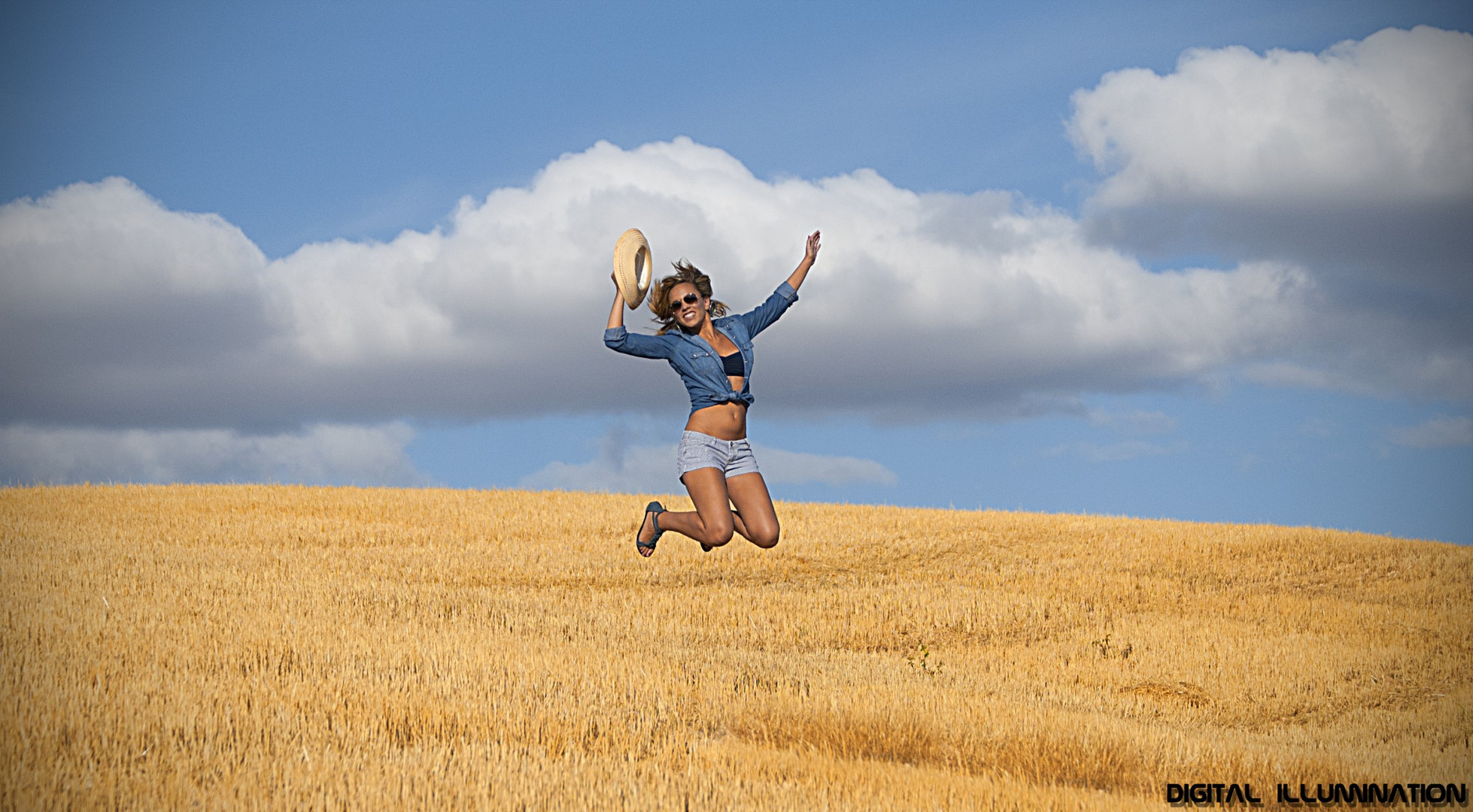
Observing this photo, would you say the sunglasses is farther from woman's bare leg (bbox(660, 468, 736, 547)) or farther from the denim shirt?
woman's bare leg (bbox(660, 468, 736, 547))

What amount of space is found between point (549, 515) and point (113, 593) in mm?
15077

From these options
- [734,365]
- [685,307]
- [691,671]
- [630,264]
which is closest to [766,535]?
[734,365]

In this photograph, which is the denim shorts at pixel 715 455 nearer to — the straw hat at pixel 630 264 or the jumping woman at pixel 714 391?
the jumping woman at pixel 714 391

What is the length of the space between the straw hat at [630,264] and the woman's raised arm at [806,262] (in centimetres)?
157

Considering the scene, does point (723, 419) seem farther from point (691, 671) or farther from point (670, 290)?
point (691, 671)

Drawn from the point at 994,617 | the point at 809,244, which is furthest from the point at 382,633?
the point at 994,617

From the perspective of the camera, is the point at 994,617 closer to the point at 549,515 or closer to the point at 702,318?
the point at 702,318

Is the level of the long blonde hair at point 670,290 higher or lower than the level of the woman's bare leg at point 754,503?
higher

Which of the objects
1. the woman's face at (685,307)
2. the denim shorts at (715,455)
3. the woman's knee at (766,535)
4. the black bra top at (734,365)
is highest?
the woman's face at (685,307)

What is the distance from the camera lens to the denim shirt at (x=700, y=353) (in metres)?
8.45

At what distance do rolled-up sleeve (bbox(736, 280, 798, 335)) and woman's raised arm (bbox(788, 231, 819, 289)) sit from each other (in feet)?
0.20

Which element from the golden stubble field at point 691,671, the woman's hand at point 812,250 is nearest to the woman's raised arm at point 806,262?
the woman's hand at point 812,250

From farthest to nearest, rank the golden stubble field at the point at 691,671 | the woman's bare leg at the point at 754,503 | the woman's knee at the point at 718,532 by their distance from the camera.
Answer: the woman's bare leg at the point at 754,503 < the woman's knee at the point at 718,532 < the golden stubble field at the point at 691,671

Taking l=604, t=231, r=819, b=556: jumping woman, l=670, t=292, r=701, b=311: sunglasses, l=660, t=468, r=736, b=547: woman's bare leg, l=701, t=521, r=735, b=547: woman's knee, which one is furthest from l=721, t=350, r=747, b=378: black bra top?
l=701, t=521, r=735, b=547: woman's knee
